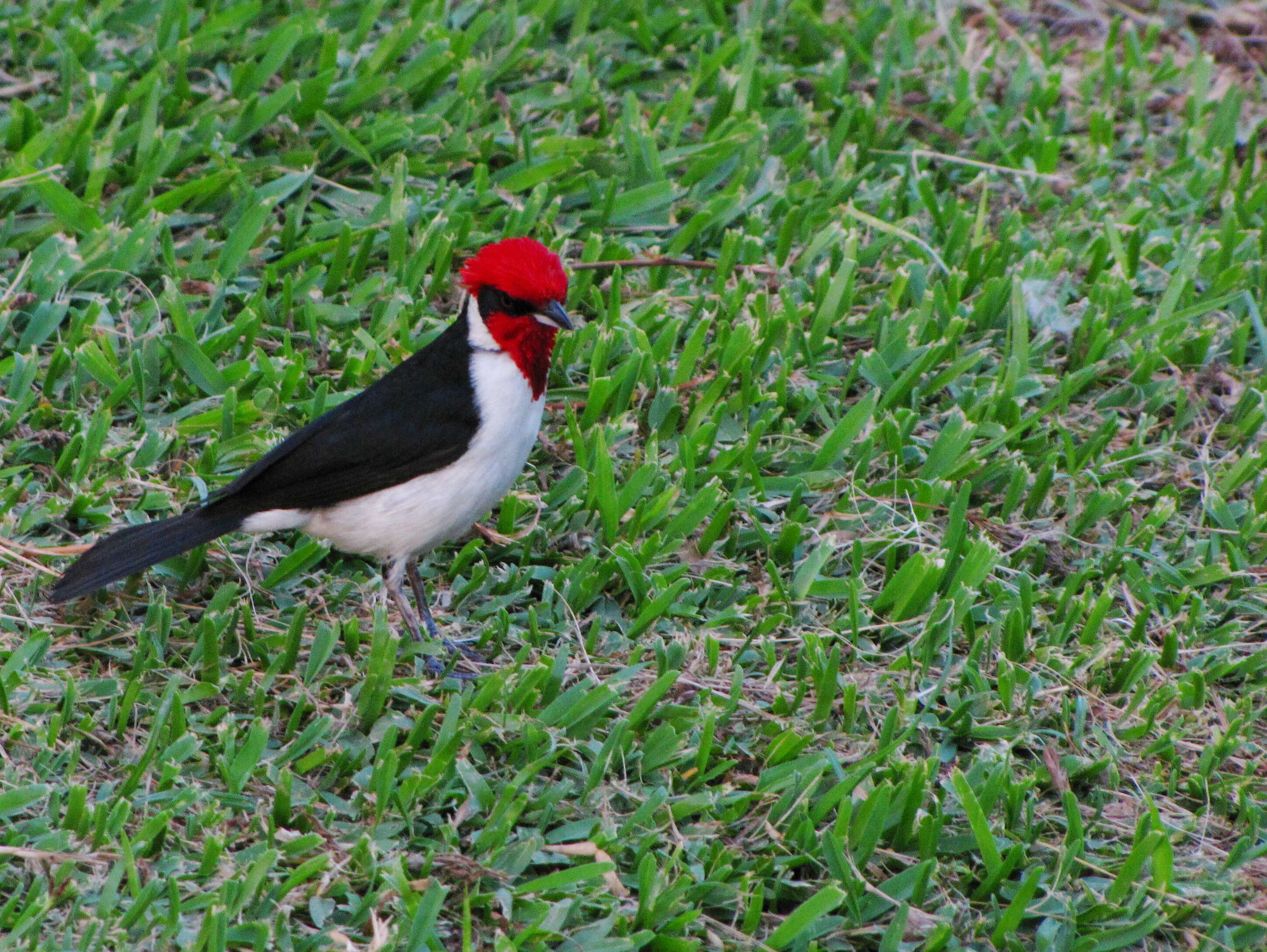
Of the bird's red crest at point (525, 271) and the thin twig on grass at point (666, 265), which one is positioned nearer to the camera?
the bird's red crest at point (525, 271)

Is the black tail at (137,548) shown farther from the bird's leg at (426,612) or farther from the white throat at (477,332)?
the white throat at (477,332)

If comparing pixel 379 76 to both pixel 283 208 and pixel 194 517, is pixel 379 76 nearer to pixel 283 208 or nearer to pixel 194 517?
pixel 283 208

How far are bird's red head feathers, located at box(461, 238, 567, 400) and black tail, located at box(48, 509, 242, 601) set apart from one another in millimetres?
870

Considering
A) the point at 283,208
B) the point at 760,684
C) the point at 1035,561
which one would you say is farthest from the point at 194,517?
the point at 1035,561

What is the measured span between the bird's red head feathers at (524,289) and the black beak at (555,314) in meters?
0.01

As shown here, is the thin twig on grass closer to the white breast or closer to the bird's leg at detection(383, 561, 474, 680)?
the white breast

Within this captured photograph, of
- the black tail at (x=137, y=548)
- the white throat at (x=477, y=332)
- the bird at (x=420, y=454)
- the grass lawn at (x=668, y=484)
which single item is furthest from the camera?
the white throat at (x=477, y=332)

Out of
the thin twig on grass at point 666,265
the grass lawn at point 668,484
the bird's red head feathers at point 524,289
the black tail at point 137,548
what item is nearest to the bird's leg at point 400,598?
the grass lawn at point 668,484

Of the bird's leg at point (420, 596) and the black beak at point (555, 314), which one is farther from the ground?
the black beak at point (555, 314)

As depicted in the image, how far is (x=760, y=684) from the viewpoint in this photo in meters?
4.09

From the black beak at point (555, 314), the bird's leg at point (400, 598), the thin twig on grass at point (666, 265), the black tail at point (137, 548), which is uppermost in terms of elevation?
the black beak at point (555, 314)

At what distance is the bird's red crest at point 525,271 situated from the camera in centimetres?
416

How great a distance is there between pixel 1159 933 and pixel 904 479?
1.63 metres

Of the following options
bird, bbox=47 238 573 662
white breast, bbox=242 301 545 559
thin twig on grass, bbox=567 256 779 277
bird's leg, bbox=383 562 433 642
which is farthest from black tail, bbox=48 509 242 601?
thin twig on grass, bbox=567 256 779 277
